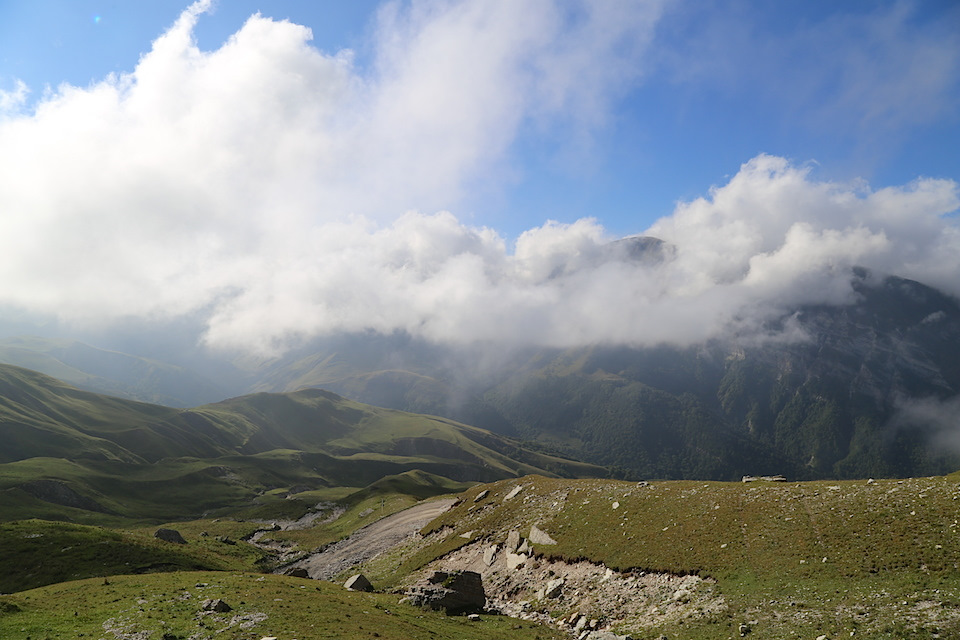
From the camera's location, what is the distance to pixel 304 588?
41.1 metres

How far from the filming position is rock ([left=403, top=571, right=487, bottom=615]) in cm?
4134

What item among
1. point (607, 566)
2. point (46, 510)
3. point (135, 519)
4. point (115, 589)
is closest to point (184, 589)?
point (115, 589)

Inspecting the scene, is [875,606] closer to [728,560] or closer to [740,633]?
[740,633]

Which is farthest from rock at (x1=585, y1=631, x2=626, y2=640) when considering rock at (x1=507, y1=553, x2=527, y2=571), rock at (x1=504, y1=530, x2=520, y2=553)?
rock at (x1=504, y1=530, x2=520, y2=553)

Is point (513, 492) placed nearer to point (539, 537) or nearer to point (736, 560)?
point (539, 537)

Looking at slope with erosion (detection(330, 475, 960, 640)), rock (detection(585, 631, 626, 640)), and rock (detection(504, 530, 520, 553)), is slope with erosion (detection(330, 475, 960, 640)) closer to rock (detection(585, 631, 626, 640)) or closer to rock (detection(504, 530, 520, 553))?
rock (detection(504, 530, 520, 553))

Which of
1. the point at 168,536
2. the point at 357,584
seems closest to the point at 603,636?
the point at 357,584

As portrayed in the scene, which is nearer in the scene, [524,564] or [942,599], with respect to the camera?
[942,599]

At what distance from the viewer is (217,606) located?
107 ft

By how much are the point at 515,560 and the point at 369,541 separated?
46.6m

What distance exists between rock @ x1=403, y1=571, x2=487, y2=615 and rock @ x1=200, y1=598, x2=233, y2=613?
50.4 ft

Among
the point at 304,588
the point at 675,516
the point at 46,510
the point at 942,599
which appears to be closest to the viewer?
the point at 942,599

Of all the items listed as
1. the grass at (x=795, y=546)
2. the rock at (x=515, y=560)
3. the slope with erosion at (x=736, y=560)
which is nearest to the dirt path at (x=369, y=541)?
the slope with erosion at (x=736, y=560)

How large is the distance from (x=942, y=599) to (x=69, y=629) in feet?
165
